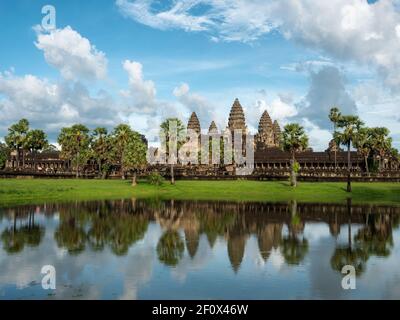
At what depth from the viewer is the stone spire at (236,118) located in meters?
153

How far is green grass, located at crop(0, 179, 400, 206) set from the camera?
2355 inches

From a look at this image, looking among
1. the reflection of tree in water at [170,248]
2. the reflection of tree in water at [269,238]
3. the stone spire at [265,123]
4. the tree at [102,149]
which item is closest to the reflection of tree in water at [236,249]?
the reflection of tree in water at [269,238]

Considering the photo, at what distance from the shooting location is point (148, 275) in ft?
68.5

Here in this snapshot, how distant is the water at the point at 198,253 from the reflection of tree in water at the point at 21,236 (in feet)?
0.19

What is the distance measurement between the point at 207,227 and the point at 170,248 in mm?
8721

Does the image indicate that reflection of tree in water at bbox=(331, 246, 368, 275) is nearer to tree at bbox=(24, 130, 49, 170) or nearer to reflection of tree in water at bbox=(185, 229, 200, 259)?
reflection of tree in water at bbox=(185, 229, 200, 259)

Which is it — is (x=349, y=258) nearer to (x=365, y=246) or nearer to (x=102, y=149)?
(x=365, y=246)

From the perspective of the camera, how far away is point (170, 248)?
27.8m

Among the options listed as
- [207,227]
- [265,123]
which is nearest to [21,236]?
[207,227]

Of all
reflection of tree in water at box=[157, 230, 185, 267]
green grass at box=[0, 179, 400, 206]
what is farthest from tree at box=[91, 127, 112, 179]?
reflection of tree in water at box=[157, 230, 185, 267]

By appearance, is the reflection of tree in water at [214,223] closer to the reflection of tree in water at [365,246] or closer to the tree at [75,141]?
the reflection of tree in water at [365,246]
